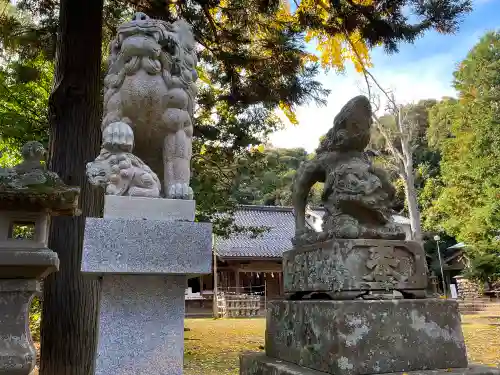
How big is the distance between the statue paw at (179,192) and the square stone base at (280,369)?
110 cm

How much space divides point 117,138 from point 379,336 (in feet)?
5.81

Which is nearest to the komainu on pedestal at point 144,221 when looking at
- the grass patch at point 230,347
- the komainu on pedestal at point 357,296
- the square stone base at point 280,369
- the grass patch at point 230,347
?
the square stone base at point 280,369

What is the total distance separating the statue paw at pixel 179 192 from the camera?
2.42 m

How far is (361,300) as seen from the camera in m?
2.16

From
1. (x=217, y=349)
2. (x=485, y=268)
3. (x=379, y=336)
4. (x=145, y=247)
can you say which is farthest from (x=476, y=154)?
(x=145, y=247)

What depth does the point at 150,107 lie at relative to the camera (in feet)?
8.41

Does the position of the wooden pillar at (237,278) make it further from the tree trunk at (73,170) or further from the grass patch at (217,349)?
the tree trunk at (73,170)

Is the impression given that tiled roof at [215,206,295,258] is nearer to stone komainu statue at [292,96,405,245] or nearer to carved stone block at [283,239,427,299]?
stone komainu statue at [292,96,405,245]

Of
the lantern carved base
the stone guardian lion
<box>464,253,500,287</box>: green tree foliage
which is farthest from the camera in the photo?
<box>464,253,500,287</box>: green tree foliage

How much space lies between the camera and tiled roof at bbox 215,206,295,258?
1998 cm

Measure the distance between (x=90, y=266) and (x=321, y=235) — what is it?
4.25 feet

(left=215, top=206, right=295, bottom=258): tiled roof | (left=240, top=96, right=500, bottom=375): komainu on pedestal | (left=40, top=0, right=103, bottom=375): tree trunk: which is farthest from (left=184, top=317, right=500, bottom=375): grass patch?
(left=215, top=206, right=295, bottom=258): tiled roof

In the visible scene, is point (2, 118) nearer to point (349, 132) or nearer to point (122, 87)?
point (122, 87)

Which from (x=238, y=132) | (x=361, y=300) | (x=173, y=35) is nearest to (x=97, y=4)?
(x=238, y=132)
